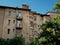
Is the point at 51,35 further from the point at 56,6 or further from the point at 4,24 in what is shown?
the point at 4,24

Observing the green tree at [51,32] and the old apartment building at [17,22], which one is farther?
the old apartment building at [17,22]

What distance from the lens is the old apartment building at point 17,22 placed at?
201 ft

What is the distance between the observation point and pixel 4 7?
62.5 meters

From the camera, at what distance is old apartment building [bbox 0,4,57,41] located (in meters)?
61.3

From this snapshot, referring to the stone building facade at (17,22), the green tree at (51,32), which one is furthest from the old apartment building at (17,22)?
the green tree at (51,32)

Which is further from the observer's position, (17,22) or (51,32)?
(17,22)

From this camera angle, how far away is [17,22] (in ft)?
206

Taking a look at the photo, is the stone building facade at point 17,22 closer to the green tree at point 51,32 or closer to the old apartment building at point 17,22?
the old apartment building at point 17,22

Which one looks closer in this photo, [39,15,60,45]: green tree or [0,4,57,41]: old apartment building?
[39,15,60,45]: green tree

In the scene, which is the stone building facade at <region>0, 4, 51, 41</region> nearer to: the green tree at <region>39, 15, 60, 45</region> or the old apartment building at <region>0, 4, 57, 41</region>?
the old apartment building at <region>0, 4, 57, 41</region>

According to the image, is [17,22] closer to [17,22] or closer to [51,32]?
[17,22]

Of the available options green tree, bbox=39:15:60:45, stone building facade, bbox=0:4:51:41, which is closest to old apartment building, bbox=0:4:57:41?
stone building facade, bbox=0:4:51:41

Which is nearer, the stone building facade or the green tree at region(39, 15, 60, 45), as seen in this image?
the green tree at region(39, 15, 60, 45)

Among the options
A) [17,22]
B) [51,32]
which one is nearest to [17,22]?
[17,22]
